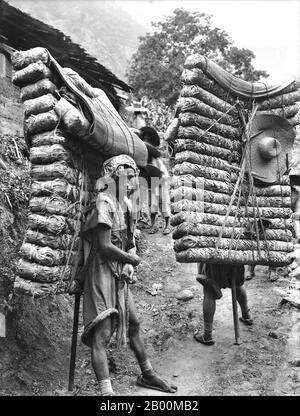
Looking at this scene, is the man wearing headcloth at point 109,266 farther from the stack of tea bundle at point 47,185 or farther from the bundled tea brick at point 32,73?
the bundled tea brick at point 32,73

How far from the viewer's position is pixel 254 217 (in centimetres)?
593

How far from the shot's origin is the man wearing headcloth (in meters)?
4.37

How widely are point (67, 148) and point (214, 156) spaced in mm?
2126

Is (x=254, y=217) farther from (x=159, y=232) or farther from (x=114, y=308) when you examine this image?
(x=159, y=232)

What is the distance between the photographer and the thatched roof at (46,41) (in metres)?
10.4

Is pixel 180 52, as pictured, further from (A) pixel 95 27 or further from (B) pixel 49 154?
(A) pixel 95 27

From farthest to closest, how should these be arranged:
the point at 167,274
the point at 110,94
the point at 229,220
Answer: the point at 110,94
the point at 167,274
the point at 229,220

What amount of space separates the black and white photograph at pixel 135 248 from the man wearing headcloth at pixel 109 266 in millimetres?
13

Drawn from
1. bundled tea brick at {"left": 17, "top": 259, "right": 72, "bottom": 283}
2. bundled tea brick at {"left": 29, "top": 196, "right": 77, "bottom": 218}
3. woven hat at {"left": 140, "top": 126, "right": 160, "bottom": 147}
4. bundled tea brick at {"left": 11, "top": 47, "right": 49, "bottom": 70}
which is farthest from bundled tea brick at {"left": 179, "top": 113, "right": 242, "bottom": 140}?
woven hat at {"left": 140, "top": 126, "right": 160, "bottom": 147}

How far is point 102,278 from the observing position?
14.7 ft

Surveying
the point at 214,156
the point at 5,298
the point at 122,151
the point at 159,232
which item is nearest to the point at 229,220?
the point at 214,156

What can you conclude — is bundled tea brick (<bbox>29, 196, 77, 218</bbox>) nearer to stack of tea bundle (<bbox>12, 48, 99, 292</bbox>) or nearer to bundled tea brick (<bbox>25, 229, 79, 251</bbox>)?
stack of tea bundle (<bbox>12, 48, 99, 292</bbox>)

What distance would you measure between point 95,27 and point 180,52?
46570 millimetres

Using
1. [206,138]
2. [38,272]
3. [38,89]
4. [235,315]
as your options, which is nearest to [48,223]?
[38,272]
